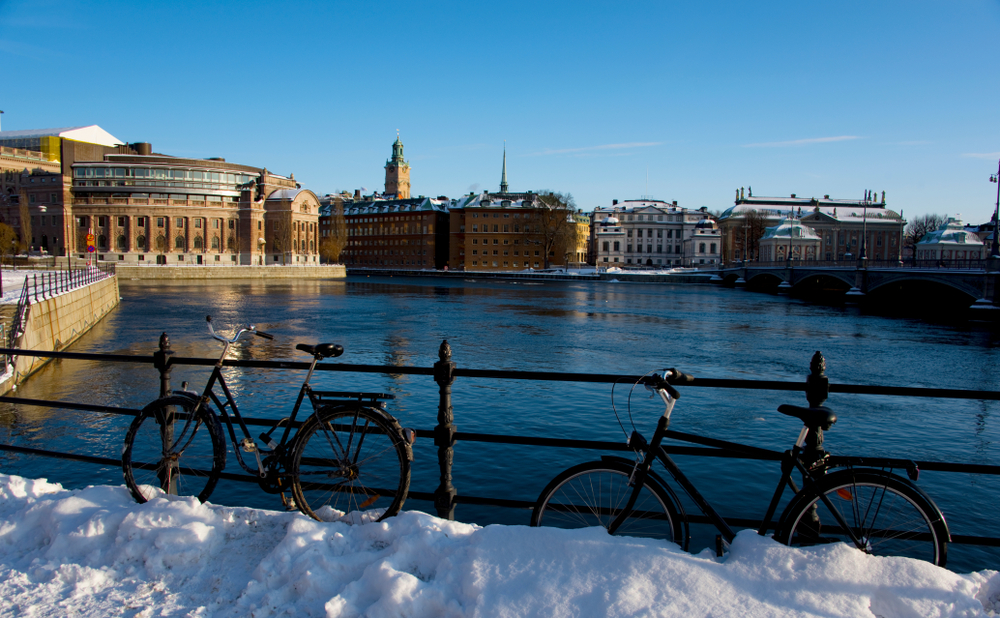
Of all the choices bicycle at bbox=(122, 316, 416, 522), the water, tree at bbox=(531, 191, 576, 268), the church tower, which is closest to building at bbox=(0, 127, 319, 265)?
tree at bbox=(531, 191, 576, 268)

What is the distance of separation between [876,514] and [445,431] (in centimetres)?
241

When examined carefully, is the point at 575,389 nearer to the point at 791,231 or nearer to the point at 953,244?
the point at 953,244

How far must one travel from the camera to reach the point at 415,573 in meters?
3.62

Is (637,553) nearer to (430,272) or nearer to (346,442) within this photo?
(346,442)

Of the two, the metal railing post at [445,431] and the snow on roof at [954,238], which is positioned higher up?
the snow on roof at [954,238]

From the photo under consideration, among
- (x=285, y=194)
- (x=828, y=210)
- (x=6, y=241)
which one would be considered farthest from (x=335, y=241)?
(x=828, y=210)

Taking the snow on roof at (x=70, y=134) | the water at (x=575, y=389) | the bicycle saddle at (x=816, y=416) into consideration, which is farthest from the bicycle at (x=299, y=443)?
the snow on roof at (x=70, y=134)

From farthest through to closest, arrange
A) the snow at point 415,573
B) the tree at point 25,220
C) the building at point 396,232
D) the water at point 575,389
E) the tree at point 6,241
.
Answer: the building at point 396,232 < the tree at point 25,220 < the tree at point 6,241 < the water at point 575,389 < the snow at point 415,573

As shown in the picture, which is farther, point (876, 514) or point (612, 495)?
point (612, 495)

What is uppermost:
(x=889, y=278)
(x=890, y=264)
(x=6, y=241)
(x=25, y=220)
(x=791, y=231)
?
(x=791, y=231)

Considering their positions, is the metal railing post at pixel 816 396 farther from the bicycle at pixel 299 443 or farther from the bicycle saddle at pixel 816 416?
the bicycle at pixel 299 443

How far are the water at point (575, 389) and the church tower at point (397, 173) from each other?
449ft

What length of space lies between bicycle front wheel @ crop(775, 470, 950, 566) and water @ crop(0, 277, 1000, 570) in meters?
4.51

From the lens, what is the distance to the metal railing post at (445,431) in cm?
424
